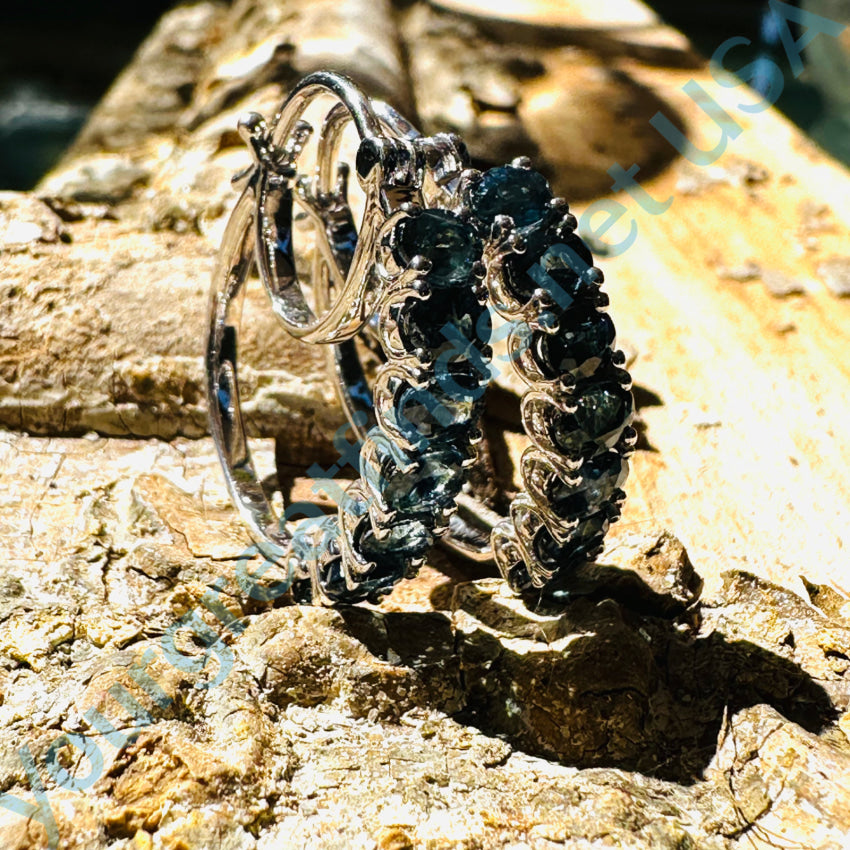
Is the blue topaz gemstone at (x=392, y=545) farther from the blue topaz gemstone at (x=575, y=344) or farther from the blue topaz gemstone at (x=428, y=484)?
the blue topaz gemstone at (x=575, y=344)

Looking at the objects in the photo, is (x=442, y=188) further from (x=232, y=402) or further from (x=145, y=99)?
(x=145, y=99)

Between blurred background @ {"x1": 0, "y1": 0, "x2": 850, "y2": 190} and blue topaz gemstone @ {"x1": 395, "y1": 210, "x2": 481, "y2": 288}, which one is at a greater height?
blue topaz gemstone @ {"x1": 395, "y1": 210, "x2": 481, "y2": 288}

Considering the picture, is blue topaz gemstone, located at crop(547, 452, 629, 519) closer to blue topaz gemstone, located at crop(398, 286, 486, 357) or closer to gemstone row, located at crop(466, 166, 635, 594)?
gemstone row, located at crop(466, 166, 635, 594)

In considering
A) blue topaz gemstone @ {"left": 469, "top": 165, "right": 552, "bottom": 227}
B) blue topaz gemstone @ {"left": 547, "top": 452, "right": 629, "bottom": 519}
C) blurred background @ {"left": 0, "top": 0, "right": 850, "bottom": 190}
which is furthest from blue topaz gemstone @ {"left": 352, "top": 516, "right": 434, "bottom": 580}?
blurred background @ {"left": 0, "top": 0, "right": 850, "bottom": 190}

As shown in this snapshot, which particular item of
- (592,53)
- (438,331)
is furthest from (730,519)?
(592,53)

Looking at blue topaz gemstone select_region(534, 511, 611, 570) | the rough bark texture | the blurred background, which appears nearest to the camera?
the rough bark texture

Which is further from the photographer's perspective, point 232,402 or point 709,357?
point 709,357
